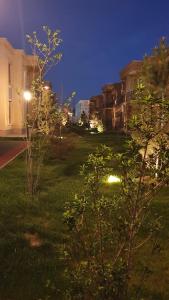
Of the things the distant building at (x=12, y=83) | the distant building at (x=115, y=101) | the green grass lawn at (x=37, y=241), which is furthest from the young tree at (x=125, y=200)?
the distant building at (x=115, y=101)

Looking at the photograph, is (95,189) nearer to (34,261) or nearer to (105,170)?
(105,170)

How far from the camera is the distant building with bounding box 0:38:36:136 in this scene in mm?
34656

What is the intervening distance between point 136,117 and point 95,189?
897 millimetres

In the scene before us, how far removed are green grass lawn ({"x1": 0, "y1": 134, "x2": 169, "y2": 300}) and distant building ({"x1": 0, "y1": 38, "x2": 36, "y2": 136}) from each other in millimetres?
22623

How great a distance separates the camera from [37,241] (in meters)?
→ 7.43

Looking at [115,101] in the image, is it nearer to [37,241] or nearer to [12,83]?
[12,83]

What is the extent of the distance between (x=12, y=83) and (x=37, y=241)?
34061mm

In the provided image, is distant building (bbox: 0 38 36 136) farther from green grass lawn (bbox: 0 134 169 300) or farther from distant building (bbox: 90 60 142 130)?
green grass lawn (bbox: 0 134 169 300)

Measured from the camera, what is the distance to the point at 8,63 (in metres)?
37.8

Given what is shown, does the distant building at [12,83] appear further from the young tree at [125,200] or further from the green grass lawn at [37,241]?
the young tree at [125,200]

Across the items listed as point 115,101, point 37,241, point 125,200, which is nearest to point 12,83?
point 115,101

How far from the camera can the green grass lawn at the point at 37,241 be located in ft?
18.3

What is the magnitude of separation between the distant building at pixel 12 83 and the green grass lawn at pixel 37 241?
2262 cm

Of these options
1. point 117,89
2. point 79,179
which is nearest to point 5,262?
point 79,179
